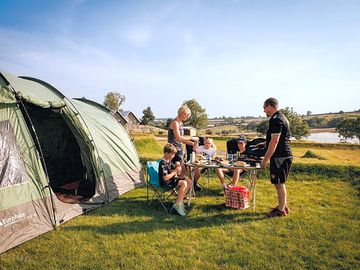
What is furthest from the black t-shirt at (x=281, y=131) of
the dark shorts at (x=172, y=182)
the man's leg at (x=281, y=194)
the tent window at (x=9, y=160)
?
the tent window at (x=9, y=160)

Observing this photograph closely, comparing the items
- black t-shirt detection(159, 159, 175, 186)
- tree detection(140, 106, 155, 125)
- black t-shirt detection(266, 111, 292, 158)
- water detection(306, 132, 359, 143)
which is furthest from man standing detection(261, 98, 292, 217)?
tree detection(140, 106, 155, 125)

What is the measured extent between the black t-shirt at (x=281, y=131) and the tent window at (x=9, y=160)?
3939mm

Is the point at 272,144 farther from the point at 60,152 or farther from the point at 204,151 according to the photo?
the point at 60,152

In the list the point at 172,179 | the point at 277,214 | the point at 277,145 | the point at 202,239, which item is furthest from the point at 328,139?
the point at 202,239

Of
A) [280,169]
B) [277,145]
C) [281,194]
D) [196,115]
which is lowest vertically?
[281,194]

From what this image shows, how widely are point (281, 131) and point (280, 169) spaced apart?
629 millimetres

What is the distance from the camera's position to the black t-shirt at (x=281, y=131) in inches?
168

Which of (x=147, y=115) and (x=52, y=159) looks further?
(x=147, y=115)

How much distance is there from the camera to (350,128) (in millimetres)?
57094

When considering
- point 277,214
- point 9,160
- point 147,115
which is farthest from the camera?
point 147,115

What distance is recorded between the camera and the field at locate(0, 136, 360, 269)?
124 inches

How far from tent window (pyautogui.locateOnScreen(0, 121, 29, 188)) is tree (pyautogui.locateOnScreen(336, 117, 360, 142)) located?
65.2 metres

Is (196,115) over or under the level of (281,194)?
over

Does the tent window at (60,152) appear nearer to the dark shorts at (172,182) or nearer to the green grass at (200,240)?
the green grass at (200,240)
